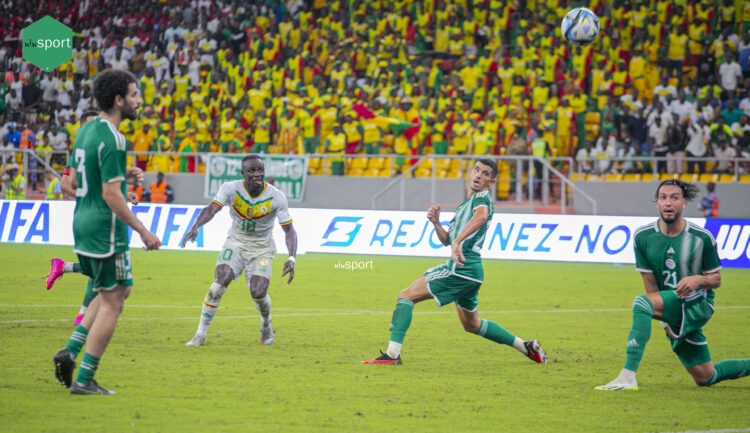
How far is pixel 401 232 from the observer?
19062 millimetres

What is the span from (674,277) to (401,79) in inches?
872

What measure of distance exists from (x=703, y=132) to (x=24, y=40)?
851 inches

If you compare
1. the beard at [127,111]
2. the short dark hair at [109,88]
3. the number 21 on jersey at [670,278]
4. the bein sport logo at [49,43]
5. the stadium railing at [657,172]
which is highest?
the bein sport logo at [49,43]

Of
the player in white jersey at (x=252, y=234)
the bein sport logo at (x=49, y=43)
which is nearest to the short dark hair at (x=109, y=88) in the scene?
the player in white jersey at (x=252, y=234)

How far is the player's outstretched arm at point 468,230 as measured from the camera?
8.59 meters

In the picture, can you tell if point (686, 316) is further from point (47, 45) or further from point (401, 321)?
point (47, 45)

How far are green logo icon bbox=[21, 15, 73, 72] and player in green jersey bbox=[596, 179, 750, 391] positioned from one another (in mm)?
28026

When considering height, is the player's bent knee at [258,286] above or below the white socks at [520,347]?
above

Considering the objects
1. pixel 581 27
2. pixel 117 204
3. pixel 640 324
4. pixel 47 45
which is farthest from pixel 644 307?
pixel 47 45

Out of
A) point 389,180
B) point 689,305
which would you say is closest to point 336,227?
point 389,180

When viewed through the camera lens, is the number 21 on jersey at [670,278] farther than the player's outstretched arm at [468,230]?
No

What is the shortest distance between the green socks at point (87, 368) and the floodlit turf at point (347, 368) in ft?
0.44

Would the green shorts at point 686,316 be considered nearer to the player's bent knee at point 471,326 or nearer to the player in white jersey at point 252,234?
the player's bent knee at point 471,326

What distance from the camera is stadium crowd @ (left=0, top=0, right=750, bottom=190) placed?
25.2 metres
